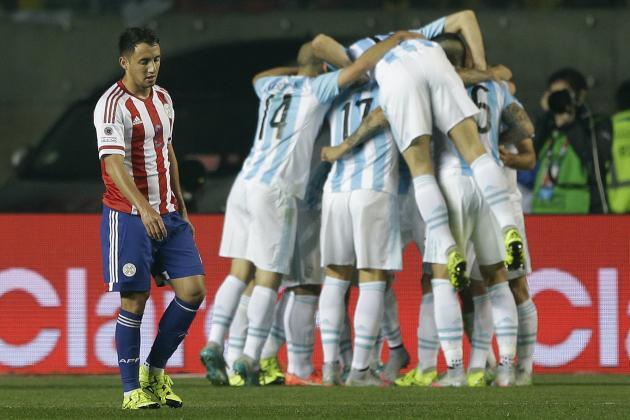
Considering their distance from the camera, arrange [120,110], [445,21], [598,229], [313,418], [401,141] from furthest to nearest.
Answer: [598,229]
[445,21]
[401,141]
[120,110]
[313,418]

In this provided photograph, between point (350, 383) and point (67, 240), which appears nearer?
point (350, 383)

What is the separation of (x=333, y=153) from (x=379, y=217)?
459 mm

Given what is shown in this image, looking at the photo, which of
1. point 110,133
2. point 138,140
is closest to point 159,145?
point 138,140

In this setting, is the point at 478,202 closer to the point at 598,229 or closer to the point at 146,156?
the point at 598,229

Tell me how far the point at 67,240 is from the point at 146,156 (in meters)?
3.64

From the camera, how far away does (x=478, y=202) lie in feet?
33.2

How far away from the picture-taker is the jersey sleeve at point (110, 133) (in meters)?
8.09

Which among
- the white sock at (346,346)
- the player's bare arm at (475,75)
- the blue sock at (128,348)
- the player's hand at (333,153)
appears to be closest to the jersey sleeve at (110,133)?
the blue sock at (128,348)

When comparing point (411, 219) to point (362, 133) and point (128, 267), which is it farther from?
point (128, 267)

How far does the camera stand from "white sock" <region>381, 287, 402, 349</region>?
1102 cm

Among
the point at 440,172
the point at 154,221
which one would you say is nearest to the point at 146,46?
the point at 154,221

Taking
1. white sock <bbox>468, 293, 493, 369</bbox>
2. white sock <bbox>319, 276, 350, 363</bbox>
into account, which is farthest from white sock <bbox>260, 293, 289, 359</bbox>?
white sock <bbox>468, 293, 493, 369</bbox>

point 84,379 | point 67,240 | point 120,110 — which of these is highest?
point 120,110

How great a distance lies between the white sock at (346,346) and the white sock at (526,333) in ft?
3.76
